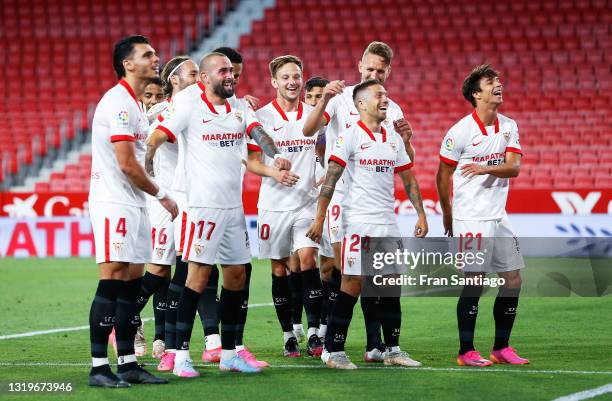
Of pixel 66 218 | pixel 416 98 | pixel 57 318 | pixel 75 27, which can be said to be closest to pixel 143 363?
pixel 57 318

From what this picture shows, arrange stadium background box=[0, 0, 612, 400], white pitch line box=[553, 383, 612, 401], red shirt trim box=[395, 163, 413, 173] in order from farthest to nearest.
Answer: stadium background box=[0, 0, 612, 400], red shirt trim box=[395, 163, 413, 173], white pitch line box=[553, 383, 612, 401]

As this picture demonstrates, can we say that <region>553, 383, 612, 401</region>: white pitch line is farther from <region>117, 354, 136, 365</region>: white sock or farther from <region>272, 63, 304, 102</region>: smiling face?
<region>272, 63, 304, 102</region>: smiling face

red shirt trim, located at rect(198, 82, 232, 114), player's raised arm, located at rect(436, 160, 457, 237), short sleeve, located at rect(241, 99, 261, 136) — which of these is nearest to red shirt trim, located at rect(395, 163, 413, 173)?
player's raised arm, located at rect(436, 160, 457, 237)

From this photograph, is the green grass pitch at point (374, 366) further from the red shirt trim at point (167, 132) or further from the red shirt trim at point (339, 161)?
the red shirt trim at point (167, 132)

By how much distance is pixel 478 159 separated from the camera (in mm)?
7824

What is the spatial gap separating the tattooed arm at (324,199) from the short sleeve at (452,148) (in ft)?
2.72

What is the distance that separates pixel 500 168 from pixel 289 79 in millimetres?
1838

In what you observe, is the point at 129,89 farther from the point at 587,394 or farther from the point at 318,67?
the point at 318,67

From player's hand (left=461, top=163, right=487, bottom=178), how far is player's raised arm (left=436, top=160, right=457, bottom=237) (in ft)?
0.55

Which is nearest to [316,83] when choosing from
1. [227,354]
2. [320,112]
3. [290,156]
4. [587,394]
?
[290,156]

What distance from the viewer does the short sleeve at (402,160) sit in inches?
305

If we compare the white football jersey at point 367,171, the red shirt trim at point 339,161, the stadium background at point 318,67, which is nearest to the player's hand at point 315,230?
the white football jersey at point 367,171

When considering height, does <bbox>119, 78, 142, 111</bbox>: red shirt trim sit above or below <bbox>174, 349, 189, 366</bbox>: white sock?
above

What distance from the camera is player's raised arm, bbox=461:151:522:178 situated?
7629 millimetres
